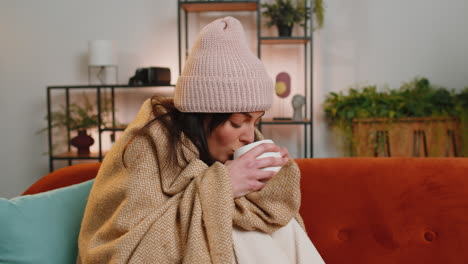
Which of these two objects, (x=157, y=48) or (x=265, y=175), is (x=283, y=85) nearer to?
(x=157, y=48)

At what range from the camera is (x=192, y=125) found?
1075 millimetres

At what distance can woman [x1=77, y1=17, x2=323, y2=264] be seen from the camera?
3.02ft

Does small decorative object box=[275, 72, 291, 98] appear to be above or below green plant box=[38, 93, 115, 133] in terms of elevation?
above

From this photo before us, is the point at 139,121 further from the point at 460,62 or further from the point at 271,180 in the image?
the point at 460,62

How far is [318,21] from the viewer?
3.39 meters

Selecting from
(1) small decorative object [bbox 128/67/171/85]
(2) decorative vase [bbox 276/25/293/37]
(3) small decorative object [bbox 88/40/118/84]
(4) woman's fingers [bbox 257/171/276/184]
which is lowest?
(4) woman's fingers [bbox 257/171/276/184]

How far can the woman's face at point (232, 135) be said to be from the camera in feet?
3.47

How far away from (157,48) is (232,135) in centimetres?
274

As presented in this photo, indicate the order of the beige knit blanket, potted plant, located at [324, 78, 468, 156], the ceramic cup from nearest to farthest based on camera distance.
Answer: the beige knit blanket
the ceramic cup
potted plant, located at [324, 78, 468, 156]

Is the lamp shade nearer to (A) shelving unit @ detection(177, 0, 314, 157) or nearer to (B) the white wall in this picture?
(B) the white wall

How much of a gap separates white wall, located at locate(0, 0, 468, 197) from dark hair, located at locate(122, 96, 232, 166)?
258 cm

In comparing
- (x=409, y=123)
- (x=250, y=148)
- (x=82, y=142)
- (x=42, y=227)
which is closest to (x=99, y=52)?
(x=82, y=142)

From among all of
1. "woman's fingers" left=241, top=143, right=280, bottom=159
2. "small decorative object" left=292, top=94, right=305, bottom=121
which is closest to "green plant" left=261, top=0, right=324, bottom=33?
"small decorative object" left=292, top=94, right=305, bottom=121

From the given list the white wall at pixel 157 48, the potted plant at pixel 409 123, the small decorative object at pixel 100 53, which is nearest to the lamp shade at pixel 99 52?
the small decorative object at pixel 100 53
